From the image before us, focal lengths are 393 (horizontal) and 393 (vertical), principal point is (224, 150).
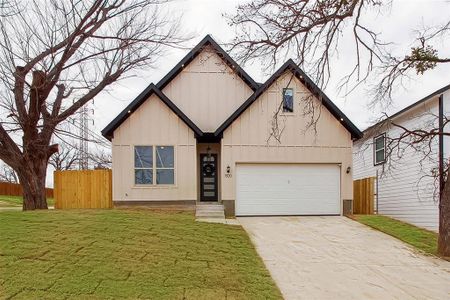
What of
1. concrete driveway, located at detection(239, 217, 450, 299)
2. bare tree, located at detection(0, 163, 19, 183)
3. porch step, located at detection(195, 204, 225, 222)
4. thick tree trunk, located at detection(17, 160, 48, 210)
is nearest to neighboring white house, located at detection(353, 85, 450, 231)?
concrete driveway, located at detection(239, 217, 450, 299)

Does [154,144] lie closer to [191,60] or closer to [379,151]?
[191,60]

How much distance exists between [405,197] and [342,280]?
33.4 ft

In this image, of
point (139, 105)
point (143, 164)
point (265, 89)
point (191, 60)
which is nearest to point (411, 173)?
point (265, 89)

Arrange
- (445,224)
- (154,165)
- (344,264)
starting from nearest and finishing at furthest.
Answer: (344,264), (445,224), (154,165)

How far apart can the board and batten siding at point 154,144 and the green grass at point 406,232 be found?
680 cm

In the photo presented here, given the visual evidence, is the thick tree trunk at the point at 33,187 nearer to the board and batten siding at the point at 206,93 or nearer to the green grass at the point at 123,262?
the green grass at the point at 123,262

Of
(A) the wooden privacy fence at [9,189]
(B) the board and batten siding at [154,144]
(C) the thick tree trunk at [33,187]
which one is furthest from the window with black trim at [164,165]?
(A) the wooden privacy fence at [9,189]

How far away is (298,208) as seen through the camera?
52.0 feet

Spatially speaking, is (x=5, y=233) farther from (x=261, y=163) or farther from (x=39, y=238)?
(x=261, y=163)

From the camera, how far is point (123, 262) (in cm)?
702

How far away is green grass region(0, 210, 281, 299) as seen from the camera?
18.8 feet

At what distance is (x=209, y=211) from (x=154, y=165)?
2.85 meters

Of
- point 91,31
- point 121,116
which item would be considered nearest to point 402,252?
point 121,116

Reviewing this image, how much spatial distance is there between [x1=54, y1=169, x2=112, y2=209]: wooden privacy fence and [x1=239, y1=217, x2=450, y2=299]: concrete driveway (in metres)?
6.30
